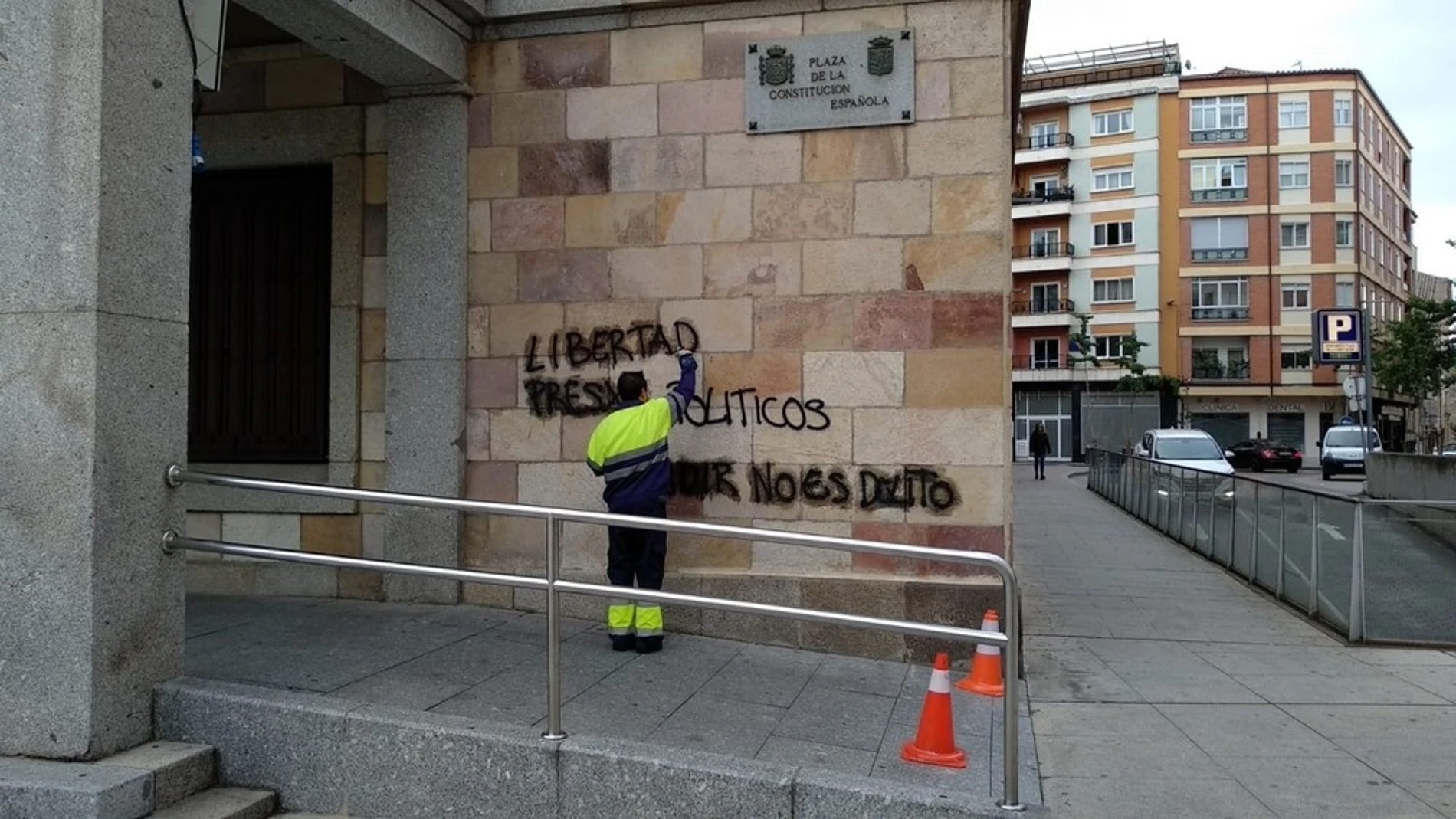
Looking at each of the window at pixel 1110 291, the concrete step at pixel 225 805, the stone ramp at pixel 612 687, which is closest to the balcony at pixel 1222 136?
the window at pixel 1110 291

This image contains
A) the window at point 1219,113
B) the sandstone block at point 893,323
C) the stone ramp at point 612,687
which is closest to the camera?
the stone ramp at point 612,687

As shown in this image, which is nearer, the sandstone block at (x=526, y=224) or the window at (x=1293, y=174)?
the sandstone block at (x=526, y=224)

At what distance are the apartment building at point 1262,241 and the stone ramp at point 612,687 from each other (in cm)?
4840

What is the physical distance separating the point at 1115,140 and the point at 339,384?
50.3m

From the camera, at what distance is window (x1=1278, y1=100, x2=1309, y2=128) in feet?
163

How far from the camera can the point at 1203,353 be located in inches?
1971

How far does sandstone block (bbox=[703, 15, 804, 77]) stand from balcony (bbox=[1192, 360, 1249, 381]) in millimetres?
48075

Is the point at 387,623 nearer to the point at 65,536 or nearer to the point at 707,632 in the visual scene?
the point at 707,632

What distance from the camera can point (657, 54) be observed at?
698cm

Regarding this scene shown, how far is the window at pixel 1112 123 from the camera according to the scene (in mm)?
51219

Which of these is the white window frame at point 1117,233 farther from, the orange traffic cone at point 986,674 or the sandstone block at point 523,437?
the orange traffic cone at point 986,674

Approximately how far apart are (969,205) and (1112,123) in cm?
4974

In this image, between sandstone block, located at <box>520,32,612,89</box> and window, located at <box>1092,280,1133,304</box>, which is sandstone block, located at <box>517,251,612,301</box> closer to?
sandstone block, located at <box>520,32,612,89</box>

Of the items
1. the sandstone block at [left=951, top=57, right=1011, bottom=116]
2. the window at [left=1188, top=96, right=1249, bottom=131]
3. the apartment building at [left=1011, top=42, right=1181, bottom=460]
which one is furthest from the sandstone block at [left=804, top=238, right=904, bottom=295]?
the window at [left=1188, top=96, right=1249, bottom=131]
